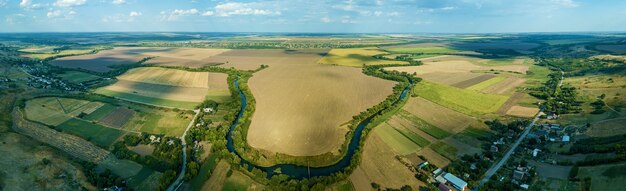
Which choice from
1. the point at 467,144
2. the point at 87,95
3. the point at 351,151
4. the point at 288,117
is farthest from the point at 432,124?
the point at 87,95

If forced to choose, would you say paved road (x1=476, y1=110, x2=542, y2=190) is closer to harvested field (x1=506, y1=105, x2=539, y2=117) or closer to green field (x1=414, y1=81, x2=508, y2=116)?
harvested field (x1=506, y1=105, x2=539, y2=117)

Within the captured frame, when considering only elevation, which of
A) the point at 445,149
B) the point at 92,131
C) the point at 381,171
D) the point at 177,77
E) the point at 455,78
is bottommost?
the point at 381,171

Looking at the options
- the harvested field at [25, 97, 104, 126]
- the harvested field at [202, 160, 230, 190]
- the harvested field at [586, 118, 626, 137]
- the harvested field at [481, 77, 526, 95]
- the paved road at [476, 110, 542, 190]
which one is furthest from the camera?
the harvested field at [481, 77, 526, 95]

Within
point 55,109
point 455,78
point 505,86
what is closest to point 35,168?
point 55,109

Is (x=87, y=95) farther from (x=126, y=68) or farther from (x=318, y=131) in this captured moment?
(x=318, y=131)

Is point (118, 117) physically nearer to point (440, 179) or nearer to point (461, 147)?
point (440, 179)

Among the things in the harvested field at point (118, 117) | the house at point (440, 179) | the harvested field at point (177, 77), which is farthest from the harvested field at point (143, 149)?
the house at point (440, 179)

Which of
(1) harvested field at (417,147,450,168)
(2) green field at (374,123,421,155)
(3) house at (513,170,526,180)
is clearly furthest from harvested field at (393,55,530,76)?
(3) house at (513,170,526,180)
